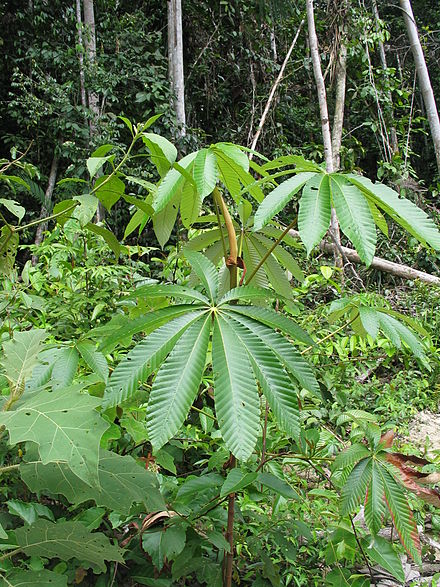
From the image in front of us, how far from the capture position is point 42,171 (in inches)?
272

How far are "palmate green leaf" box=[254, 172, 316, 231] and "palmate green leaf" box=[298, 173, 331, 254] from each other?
14 mm

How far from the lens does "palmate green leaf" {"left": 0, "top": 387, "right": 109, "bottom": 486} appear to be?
488mm

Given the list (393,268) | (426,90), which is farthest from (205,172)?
(426,90)

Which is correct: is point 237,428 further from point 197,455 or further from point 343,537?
point 197,455

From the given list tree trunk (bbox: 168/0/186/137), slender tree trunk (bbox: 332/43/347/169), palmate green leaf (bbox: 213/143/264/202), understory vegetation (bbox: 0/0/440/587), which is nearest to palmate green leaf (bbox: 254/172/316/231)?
understory vegetation (bbox: 0/0/440/587)

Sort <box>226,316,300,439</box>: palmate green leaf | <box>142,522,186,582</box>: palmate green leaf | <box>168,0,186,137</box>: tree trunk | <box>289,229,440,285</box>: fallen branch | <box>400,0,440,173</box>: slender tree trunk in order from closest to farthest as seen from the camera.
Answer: <box>226,316,300,439</box>: palmate green leaf → <box>142,522,186,582</box>: palmate green leaf → <box>289,229,440,285</box>: fallen branch → <box>400,0,440,173</box>: slender tree trunk → <box>168,0,186,137</box>: tree trunk

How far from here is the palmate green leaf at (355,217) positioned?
64 centimetres

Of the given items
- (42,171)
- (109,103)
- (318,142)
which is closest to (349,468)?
(109,103)

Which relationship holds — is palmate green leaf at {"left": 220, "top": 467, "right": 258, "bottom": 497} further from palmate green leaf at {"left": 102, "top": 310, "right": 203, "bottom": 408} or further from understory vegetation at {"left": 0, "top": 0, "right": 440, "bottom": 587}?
palmate green leaf at {"left": 102, "top": 310, "right": 203, "bottom": 408}

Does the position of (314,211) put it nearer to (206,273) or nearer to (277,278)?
(206,273)

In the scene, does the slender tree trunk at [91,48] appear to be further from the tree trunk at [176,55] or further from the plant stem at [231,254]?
the plant stem at [231,254]

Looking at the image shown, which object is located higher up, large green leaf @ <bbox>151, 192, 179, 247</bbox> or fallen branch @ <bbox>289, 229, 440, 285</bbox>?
large green leaf @ <bbox>151, 192, 179, 247</bbox>

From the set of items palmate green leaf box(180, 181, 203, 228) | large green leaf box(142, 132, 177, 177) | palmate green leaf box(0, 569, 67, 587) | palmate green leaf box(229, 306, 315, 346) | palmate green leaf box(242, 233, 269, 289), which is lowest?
palmate green leaf box(0, 569, 67, 587)

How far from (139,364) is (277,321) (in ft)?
0.67
